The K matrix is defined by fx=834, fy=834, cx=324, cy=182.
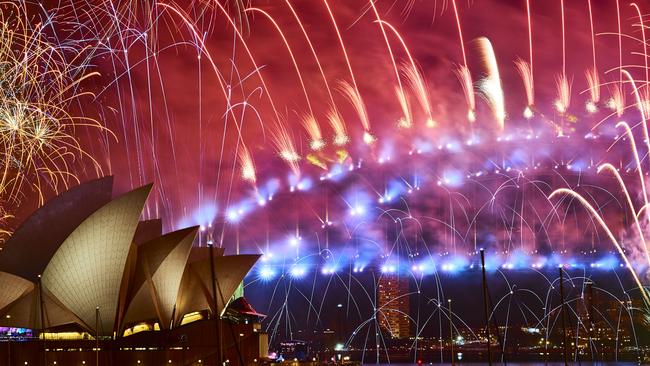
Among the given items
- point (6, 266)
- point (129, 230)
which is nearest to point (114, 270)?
point (129, 230)

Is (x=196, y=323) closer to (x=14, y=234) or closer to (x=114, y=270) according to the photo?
(x=114, y=270)

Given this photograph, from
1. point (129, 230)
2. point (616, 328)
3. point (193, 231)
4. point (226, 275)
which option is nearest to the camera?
point (129, 230)

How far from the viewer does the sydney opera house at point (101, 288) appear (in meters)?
59.0

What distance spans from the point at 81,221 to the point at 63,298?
6.14 meters

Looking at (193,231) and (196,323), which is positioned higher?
(193,231)

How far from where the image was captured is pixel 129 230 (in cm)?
5962

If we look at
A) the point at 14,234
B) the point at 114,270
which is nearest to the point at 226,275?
the point at 114,270

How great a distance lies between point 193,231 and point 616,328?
385 ft

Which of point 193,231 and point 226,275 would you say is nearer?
point 193,231

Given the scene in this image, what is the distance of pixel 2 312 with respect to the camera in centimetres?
5975

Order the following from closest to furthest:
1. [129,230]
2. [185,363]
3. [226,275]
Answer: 1. [129,230]
2. [185,363]
3. [226,275]

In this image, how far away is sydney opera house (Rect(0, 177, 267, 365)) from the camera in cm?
5903

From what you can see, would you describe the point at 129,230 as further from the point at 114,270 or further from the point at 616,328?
the point at 616,328

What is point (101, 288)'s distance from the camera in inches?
2425
